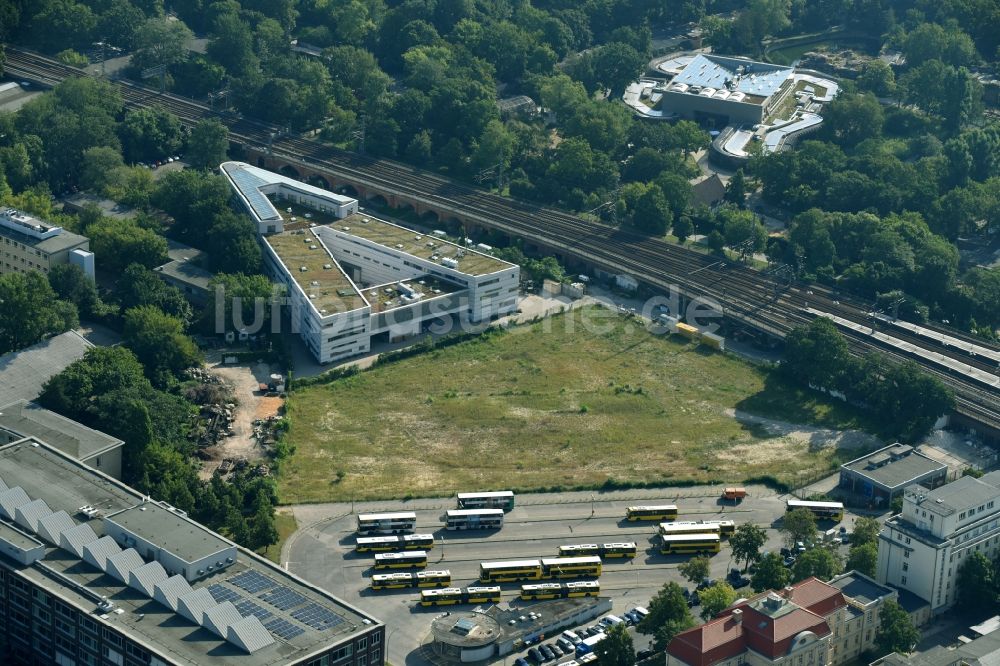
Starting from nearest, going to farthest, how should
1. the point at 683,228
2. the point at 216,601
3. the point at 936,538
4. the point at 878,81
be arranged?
the point at 216,601 < the point at 936,538 < the point at 683,228 < the point at 878,81

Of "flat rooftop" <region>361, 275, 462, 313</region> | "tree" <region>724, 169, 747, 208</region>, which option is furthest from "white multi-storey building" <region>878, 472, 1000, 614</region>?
"tree" <region>724, 169, 747, 208</region>

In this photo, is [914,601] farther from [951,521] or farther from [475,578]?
[475,578]

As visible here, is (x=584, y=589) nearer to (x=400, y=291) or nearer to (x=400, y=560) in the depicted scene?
(x=400, y=560)

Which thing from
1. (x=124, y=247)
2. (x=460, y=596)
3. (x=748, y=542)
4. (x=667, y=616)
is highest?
(x=124, y=247)

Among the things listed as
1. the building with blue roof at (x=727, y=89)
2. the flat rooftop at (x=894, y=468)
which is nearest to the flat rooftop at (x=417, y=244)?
the flat rooftop at (x=894, y=468)

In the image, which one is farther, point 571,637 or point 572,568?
point 572,568

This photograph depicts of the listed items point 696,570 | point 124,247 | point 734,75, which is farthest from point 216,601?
point 734,75

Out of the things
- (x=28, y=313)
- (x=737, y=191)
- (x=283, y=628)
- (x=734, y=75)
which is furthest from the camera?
(x=734, y=75)

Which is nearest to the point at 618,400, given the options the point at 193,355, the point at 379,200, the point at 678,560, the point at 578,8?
the point at 678,560

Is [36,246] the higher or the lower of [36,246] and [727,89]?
the lower
